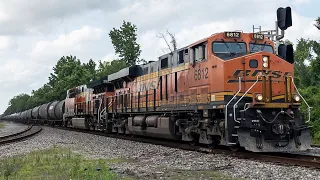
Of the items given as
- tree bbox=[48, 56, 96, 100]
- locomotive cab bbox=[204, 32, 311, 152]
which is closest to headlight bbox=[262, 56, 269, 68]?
locomotive cab bbox=[204, 32, 311, 152]

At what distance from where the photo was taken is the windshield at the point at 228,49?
1256 centimetres

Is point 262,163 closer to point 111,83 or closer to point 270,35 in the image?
point 270,35

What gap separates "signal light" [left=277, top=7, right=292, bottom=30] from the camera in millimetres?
13469

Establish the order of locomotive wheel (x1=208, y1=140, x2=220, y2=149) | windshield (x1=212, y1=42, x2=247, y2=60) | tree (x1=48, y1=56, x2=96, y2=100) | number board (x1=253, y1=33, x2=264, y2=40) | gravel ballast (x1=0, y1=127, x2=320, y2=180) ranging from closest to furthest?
1. gravel ballast (x1=0, y1=127, x2=320, y2=180)
2. windshield (x1=212, y1=42, x2=247, y2=60)
3. locomotive wheel (x1=208, y1=140, x2=220, y2=149)
4. number board (x1=253, y1=33, x2=264, y2=40)
5. tree (x1=48, y1=56, x2=96, y2=100)

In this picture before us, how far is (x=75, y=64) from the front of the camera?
77.1m

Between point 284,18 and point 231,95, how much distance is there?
3801 mm

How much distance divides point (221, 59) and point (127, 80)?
10.3 meters

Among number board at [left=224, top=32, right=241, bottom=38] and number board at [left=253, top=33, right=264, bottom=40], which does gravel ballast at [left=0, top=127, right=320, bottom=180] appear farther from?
number board at [left=253, top=33, right=264, bottom=40]

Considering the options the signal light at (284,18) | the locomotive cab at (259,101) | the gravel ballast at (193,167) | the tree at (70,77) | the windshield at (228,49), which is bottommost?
the gravel ballast at (193,167)

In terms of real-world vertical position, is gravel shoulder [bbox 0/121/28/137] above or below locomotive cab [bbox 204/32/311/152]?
below

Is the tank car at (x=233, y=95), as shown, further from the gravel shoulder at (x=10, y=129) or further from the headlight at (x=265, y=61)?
the gravel shoulder at (x=10, y=129)

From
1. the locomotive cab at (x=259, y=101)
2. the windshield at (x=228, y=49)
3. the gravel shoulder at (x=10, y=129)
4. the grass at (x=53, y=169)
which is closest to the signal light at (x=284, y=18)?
the locomotive cab at (x=259, y=101)

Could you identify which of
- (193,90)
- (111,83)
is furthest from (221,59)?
(111,83)

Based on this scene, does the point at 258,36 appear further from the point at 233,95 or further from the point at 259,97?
the point at 259,97
